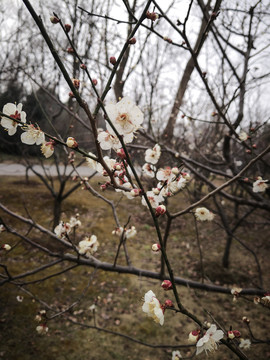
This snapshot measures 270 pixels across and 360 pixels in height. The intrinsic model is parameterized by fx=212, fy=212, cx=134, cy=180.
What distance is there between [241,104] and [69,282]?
4141mm

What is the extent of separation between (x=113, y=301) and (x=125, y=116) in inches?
153

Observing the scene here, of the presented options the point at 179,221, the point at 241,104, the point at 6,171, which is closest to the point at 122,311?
the point at 241,104

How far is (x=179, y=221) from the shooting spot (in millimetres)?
7812

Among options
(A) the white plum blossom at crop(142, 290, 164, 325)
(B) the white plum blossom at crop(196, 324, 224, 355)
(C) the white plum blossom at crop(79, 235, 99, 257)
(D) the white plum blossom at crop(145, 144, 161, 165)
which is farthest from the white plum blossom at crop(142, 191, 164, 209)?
(C) the white plum blossom at crop(79, 235, 99, 257)

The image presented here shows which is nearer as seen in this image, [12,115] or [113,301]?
[12,115]

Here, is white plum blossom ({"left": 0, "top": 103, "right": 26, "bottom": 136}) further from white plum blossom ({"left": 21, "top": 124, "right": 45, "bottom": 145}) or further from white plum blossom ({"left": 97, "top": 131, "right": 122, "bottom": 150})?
white plum blossom ({"left": 97, "top": 131, "right": 122, "bottom": 150})

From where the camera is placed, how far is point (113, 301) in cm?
384

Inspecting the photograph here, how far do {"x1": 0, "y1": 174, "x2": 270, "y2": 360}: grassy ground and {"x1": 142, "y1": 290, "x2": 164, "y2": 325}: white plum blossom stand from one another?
25 centimetres

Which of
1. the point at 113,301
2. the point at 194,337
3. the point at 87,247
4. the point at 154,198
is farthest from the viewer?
the point at 113,301

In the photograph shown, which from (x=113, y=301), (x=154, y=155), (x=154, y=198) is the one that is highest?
(x=154, y=155)

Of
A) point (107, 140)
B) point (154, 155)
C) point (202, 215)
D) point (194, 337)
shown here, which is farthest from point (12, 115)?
point (202, 215)

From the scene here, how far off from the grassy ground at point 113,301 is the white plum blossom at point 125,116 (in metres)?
0.95

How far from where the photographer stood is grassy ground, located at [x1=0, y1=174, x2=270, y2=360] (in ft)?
9.55

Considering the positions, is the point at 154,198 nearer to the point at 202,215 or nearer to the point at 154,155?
the point at 154,155
